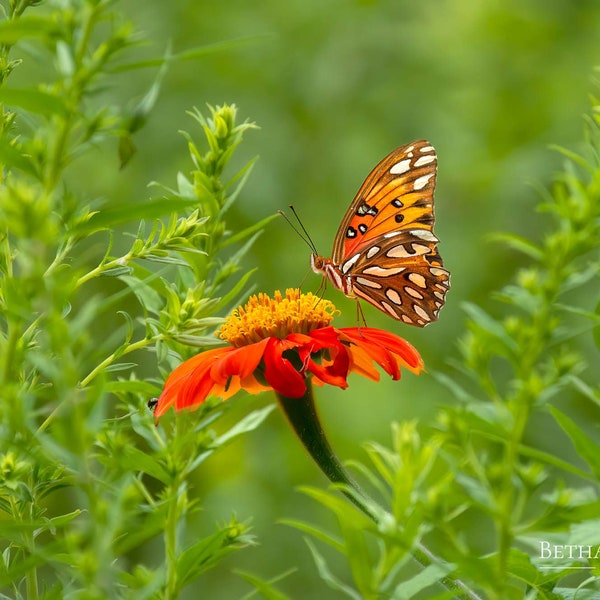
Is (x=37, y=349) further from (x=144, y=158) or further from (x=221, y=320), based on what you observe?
(x=144, y=158)

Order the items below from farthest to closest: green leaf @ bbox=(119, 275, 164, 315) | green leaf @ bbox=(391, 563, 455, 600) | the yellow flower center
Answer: the yellow flower center → green leaf @ bbox=(119, 275, 164, 315) → green leaf @ bbox=(391, 563, 455, 600)

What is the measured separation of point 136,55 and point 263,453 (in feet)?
4.93

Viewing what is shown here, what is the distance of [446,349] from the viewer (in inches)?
123

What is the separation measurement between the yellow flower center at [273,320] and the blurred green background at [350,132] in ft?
5.31

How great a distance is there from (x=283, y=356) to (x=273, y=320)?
10cm

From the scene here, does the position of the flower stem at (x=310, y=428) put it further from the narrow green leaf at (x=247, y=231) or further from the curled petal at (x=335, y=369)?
the narrow green leaf at (x=247, y=231)

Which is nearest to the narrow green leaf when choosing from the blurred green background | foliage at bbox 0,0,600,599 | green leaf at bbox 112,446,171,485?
foliage at bbox 0,0,600,599

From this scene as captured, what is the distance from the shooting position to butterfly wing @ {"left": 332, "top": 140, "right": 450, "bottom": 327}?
1.68 m

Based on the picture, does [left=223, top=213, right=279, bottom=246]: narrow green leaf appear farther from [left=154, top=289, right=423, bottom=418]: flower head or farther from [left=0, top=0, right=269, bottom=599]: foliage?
[left=154, top=289, right=423, bottom=418]: flower head

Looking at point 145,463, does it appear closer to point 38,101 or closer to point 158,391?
point 158,391

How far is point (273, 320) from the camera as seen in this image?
1275 mm

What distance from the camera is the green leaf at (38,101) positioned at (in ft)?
2.00

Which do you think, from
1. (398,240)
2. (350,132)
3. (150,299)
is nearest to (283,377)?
(150,299)

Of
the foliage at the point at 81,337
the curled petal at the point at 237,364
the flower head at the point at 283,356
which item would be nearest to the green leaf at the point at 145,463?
the foliage at the point at 81,337
